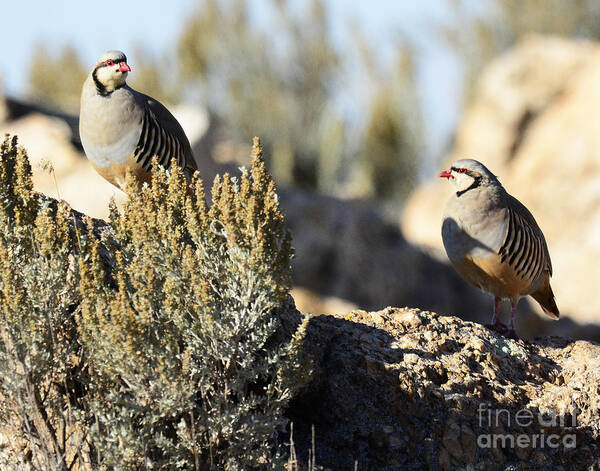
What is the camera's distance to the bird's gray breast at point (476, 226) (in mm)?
5422

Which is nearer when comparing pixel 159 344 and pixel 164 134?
pixel 159 344

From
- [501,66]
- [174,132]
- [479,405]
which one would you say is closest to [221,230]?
[479,405]

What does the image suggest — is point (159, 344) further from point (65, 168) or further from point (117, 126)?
point (65, 168)

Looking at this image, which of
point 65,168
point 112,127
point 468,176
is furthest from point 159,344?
point 65,168

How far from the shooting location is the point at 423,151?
2219 centimetres

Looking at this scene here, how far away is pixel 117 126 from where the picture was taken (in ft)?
18.4

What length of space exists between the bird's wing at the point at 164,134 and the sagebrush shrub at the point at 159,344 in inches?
65.1

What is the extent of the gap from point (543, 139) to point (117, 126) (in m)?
16.4

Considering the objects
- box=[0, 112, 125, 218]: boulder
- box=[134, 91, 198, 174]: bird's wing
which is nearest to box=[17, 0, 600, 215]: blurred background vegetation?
box=[0, 112, 125, 218]: boulder

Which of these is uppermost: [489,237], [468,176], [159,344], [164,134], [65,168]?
[65,168]

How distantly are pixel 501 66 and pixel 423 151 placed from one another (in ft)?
8.90

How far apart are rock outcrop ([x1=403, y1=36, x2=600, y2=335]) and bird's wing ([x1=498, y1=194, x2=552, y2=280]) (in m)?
13.3

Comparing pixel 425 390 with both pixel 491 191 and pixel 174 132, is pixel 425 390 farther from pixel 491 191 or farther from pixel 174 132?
pixel 174 132

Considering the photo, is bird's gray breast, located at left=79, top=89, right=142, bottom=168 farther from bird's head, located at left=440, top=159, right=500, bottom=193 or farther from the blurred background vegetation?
the blurred background vegetation
